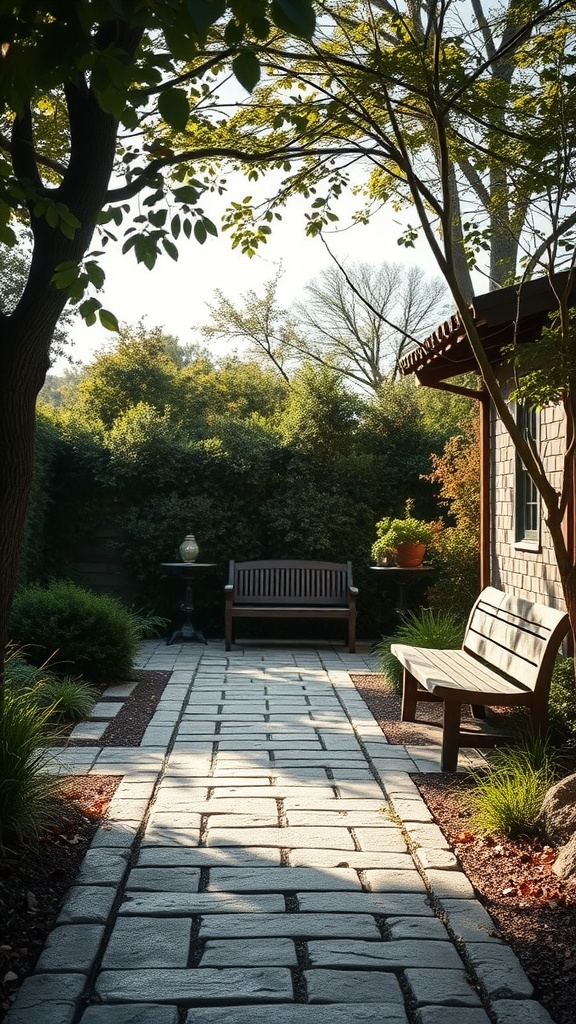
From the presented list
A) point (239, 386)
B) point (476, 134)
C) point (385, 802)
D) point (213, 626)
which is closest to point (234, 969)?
point (385, 802)

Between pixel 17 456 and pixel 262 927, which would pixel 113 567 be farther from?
pixel 262 927

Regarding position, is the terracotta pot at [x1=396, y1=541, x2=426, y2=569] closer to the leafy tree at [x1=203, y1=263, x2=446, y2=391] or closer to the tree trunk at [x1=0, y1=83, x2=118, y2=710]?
the tree trunk at [x1=0, y1=83, x2=118, y2=710]

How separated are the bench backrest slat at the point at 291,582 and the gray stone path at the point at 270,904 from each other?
516 centimetres

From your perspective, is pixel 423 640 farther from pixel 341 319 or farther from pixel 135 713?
pixel 341 319

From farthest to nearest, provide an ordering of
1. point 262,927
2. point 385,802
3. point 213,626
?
point 213,626 < point 385,802 < point 262,927

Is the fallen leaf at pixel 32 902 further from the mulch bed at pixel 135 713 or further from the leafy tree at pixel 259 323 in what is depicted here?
the leafy tree at pixel 259 323

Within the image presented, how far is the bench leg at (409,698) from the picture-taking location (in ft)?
22.9

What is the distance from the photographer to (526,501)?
8414 millimetres

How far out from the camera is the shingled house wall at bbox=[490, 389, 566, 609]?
7180 mm

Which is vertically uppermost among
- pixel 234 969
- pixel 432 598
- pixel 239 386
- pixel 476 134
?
pixel 239 386

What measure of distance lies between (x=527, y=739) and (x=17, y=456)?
3357mm

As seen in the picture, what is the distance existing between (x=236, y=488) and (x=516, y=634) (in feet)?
21.6

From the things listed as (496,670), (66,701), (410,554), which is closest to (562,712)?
(496,670)

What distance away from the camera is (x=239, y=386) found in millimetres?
29328
